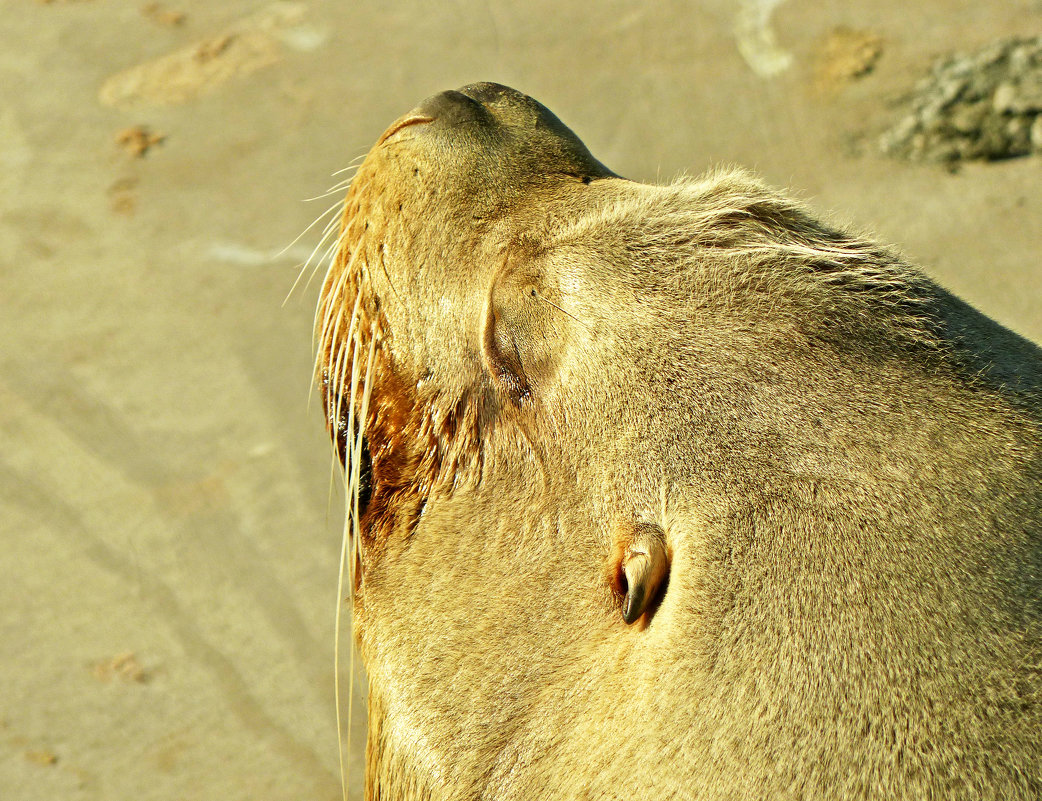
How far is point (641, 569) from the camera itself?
1.65 m

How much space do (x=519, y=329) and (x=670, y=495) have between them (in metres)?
0.41

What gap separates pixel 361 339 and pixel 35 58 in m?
3.61

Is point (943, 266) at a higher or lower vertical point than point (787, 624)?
lower

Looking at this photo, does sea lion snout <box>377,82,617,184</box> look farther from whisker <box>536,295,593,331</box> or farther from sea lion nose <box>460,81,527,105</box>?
whisker <box>536,295,593,331</box>

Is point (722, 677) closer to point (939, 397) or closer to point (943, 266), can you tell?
point (939, 397)

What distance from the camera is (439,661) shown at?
1876 mm

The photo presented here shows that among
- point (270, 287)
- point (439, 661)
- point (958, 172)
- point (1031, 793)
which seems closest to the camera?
point (1031, 793)

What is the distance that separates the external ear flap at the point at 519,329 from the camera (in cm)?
187

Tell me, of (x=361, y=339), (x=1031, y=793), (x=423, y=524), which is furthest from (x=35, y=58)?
(x=1031, y=793)

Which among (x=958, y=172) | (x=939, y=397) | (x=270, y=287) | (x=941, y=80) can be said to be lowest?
(x=270, y=287)

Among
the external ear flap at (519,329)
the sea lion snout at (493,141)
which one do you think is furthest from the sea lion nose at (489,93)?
the external ear flap at (519,329)

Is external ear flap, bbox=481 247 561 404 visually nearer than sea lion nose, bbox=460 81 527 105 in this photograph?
Yes

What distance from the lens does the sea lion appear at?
1509 millimetres

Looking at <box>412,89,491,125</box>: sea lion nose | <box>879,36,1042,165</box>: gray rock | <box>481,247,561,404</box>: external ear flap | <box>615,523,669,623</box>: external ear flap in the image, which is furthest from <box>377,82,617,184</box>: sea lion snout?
<box>879,36,1042,165</box>: gray rock
